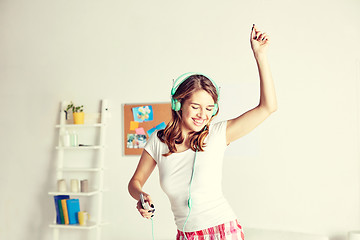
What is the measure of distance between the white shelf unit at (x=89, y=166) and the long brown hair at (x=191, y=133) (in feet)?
8.48

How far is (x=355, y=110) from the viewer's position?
3631mm

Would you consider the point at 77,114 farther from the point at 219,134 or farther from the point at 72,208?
the point at 219,134

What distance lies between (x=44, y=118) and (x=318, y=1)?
262cm

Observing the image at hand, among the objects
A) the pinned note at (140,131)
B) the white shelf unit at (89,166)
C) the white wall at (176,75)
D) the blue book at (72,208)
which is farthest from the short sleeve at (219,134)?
the blue book at (72,208)

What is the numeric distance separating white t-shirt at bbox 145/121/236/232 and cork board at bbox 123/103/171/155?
2.42 m

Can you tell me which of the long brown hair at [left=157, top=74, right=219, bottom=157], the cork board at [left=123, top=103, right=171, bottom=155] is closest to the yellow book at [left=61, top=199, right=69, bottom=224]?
the cork board at [left=123, top=103, right=171, bottom=155]

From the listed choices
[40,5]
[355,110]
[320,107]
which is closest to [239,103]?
[320,107]

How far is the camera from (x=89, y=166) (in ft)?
14.6

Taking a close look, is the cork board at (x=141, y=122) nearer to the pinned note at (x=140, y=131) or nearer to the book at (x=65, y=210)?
the pinned note at (x=140, y=131)

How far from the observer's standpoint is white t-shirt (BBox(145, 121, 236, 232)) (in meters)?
1.64

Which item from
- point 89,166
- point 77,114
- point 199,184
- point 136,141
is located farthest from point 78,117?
point 199,184

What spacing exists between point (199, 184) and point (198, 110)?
25cm

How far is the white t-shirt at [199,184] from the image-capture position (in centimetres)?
164

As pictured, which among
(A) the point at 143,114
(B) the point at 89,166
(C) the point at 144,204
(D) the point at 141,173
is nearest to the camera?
(C) the point at 144,204
